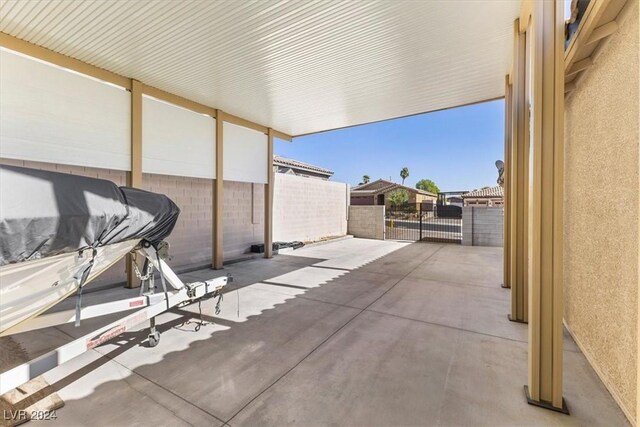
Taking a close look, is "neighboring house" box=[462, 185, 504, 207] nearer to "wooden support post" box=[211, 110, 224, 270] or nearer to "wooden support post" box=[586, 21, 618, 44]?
"wooden support post" box=[211, 110, 224, 270]

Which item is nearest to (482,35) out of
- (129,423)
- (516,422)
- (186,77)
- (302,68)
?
(302,68)

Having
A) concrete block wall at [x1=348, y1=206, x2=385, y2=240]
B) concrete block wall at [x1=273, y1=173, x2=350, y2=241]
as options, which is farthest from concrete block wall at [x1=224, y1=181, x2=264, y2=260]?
concrete block wall at [x1=348, y1=206, x2=385, y2=240]

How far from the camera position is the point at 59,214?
77.5 inches

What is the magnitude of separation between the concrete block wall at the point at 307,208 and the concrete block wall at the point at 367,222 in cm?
43

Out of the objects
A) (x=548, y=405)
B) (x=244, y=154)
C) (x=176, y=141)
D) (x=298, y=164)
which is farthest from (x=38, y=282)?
(x=298, y=164)

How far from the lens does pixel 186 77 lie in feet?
17.1

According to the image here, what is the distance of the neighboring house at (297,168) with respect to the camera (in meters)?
15.1

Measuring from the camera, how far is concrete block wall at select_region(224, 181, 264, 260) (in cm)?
785

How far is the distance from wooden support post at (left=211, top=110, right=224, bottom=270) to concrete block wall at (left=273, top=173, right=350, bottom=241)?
2676 mm

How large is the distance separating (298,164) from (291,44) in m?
12.8

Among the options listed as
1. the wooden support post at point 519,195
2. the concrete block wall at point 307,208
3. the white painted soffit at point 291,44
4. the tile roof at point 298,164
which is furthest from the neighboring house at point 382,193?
the wooden support post at point 519,195

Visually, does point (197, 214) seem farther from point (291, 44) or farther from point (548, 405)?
point (548, 405)

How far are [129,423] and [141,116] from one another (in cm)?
517

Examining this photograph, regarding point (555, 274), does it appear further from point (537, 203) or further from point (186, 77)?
point (186, 77)
